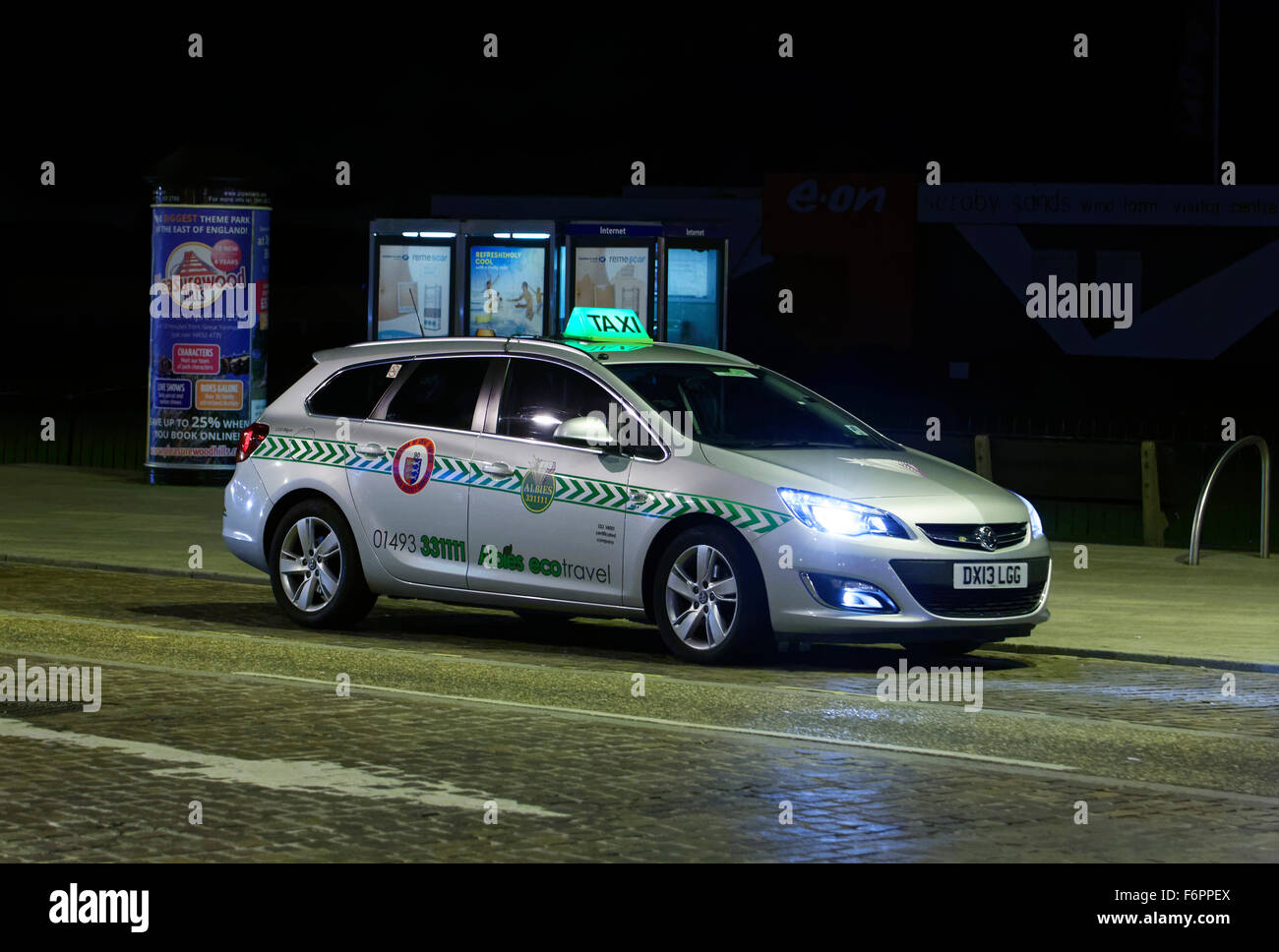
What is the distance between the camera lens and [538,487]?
11.6 meters

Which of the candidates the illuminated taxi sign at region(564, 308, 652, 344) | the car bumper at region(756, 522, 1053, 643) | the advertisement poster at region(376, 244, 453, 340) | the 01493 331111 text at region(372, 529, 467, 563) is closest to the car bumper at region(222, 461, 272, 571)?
the 01493 331111 text at region(372, 529, 467, 563)

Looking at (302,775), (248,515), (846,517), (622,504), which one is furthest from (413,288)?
(302,775)

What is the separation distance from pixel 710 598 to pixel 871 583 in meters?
0.87

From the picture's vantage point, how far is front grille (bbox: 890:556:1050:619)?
10734mm

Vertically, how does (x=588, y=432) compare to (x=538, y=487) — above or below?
above

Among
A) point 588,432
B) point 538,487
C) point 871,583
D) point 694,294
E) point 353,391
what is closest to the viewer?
point 871,583

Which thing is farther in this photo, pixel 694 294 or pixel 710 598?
pixel 694 294

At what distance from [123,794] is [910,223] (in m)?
32.1

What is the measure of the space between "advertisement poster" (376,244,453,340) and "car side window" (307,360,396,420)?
9.84 metres

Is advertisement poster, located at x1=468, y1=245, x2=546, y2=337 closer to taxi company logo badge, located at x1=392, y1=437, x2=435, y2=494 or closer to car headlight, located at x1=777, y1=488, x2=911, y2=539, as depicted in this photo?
taxi company logo badge, located at x1=392, y1=437, x2=435, y2=494

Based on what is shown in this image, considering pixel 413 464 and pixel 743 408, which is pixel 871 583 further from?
pixel 413 464

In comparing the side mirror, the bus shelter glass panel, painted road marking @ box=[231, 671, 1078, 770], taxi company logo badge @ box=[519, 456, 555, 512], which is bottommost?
painted road marking @ box=[231, 671, 1078, 770]

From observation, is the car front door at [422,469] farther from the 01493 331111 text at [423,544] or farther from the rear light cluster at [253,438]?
the rear light cluster at [253,438]
